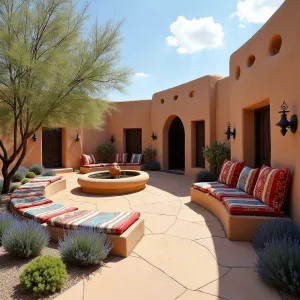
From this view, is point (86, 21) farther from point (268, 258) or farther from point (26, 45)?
point (268, 258)

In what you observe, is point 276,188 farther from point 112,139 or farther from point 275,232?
point 112,139

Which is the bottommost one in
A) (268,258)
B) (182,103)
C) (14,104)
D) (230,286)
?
(230,286)

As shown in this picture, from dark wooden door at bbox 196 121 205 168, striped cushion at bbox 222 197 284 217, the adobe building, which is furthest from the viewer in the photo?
dark wooden door at bbox 196 121 205 168

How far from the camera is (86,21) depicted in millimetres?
6109

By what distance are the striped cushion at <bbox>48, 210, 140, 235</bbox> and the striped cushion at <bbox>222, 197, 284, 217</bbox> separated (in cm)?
181

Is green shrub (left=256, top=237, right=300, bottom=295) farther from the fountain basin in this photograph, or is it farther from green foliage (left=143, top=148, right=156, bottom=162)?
green foliage (left=143, top=148, right=156, bottom=162)

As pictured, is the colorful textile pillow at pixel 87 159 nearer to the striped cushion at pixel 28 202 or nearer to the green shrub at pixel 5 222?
the striped cushion at pixel 28 202

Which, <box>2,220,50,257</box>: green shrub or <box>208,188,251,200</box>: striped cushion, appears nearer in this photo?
<box>2,220,50,257</box>: green shrub

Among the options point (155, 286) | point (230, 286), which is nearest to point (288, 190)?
point (230, 286)

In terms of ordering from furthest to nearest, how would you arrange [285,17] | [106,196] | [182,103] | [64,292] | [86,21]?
[182,103] < [106,196] < [86,21] < [285,17] < [64,292]

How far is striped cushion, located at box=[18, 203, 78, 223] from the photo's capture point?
4.29 m

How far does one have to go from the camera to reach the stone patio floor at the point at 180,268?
108 inches

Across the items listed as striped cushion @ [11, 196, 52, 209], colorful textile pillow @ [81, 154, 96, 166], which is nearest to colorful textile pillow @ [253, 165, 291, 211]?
striped cushion @ [11, 196, 52, 209]

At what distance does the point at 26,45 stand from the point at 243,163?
6.37 metres
